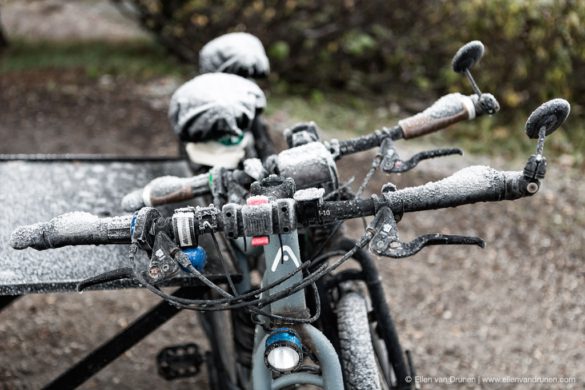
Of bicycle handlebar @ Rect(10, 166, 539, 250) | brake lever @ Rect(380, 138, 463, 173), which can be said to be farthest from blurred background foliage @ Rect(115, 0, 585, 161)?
bicycle handlebar @ Rect(10, 166, 539, 250)

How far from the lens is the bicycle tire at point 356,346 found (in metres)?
2.13

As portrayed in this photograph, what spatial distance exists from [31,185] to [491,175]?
2035 mm

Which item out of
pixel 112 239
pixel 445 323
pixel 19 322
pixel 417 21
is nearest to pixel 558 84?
pixel 417 21

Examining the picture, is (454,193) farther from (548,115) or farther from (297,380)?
(297,380)

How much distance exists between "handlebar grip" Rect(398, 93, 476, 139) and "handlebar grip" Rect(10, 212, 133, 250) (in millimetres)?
1020

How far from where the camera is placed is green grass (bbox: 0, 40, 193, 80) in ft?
24.1

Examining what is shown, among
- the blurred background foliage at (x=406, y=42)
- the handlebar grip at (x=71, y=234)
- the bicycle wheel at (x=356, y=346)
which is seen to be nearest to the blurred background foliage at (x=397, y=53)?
the blurred background foliage at (x=406, y=42)

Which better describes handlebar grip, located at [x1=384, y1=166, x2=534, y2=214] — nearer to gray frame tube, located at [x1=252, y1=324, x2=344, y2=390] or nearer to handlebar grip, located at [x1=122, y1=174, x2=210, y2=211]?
gray frame tube, located at [x1=252, y1=324, x2=344, y2=390]

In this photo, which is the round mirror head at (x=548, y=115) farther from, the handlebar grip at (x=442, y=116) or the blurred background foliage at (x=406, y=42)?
the blurred background foliage at (x=406, y=42)

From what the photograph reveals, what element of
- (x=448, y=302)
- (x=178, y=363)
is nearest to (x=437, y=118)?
(x=178, y=363)

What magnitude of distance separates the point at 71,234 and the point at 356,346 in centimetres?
96

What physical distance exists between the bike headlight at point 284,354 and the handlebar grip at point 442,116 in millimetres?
822

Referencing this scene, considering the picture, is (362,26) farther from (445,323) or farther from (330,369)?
(330,369)

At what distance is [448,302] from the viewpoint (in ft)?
13.8
